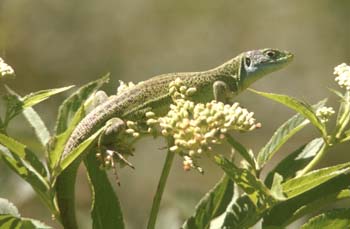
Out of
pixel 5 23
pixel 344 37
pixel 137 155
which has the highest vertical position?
pixel 5 23

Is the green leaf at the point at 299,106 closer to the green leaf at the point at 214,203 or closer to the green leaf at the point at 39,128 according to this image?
the green leaf at the point at 214,203

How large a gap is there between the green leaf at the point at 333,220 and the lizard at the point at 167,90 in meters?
0.95

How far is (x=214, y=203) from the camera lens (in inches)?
91.9

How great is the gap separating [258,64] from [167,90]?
1.10m

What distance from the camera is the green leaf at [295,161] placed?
226 cm

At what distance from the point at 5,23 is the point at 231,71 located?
12.7 feet

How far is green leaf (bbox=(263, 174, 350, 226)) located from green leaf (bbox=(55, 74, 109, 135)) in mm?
744

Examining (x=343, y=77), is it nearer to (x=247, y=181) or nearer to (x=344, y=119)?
(x=344, y=119)

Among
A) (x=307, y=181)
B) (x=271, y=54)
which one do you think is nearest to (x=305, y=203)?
(x=307, y=181)

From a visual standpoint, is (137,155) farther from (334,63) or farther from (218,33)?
(334,63)

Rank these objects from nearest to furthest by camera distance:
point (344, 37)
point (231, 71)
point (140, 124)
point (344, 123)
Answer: point (344, 123) < point (140, 124) < point (231, 71) < point (344, 37)

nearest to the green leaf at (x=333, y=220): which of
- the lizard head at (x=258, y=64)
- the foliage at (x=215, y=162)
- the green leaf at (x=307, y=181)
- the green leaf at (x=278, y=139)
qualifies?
the foliage at (x=215, y=162)

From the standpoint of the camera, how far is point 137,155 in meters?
8.91

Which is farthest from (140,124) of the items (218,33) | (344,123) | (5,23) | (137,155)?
(218,33)
